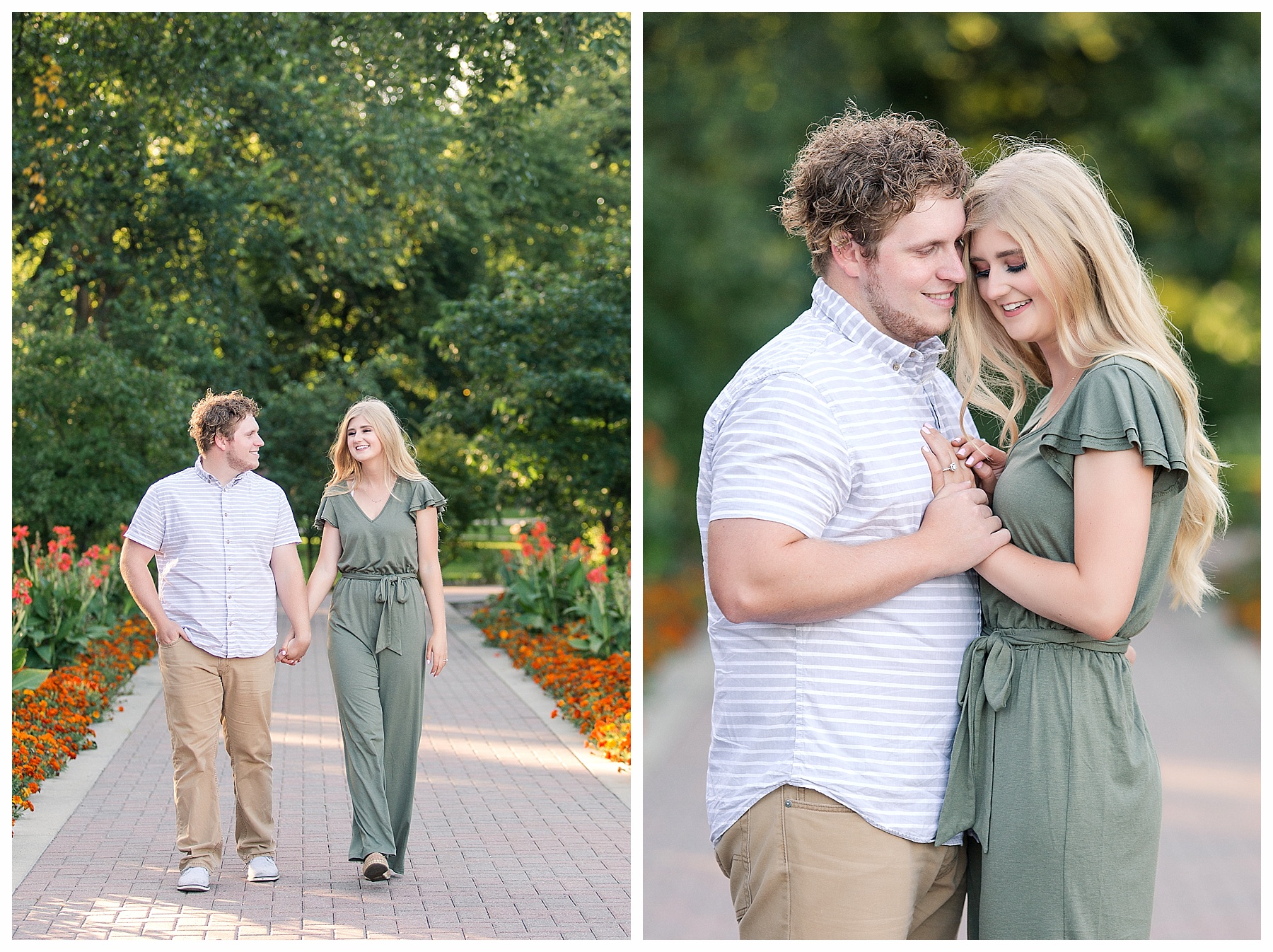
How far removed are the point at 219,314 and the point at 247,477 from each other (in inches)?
181

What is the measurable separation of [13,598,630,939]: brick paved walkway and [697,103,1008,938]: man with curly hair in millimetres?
1515

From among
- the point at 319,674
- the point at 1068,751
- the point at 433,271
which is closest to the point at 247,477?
the point at 1068,751

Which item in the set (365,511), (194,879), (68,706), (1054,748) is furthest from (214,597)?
(68,706)

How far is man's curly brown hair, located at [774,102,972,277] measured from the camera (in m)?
2.15

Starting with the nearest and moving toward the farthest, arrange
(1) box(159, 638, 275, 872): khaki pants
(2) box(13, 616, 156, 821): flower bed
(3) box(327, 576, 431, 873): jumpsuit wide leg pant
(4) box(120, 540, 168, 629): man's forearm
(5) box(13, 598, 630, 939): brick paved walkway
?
(5) box(13, 598, 630, 939): brick paved walkway
(4) box(120, 540, 168, 629): man's forearm
(1) box(159, 638, 275, 872): khaki pants
(3) box(327, 576, 431, 873): jumpsuit wide leg pant
(2) box(13, 616, 156, 821): flower bed

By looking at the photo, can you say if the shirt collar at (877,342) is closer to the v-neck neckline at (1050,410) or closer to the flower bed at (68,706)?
the v-neck neckline at (1050,410)

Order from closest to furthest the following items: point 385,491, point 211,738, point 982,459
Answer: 1. point 982,459
2. point 211,738
3. point 385,491

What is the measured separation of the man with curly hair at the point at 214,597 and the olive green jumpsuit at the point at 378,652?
16 cm

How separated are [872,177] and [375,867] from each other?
262 centimetres

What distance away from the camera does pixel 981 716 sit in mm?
2146

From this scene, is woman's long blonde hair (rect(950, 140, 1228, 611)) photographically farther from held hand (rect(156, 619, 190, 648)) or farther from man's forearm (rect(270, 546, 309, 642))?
held hand (rect(156, 619, 190, 648))

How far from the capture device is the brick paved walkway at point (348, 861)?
11.0 feet

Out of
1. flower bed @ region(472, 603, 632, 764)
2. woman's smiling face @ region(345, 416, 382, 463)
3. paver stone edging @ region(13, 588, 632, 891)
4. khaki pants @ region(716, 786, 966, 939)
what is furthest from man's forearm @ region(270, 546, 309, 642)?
flower bed @ region(472, 603, 632, 764)

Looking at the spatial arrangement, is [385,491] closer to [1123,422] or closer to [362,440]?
[362,440]
